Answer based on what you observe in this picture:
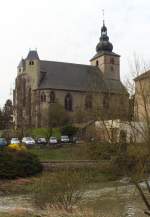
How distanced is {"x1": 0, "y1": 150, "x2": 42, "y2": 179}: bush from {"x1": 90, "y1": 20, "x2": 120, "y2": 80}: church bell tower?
72125mm

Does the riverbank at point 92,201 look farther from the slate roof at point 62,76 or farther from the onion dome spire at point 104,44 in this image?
the onion dome spire at point 104,44

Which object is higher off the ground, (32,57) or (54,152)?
(32,57)

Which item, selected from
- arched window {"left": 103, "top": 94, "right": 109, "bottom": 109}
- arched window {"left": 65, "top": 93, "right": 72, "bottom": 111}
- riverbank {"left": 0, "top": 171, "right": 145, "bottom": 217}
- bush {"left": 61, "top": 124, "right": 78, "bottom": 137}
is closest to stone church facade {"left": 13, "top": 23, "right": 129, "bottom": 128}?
arched window {"left": 65, "top": 93, "right": 72, "bottom": 111}

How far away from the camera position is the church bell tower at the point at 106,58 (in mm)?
119750

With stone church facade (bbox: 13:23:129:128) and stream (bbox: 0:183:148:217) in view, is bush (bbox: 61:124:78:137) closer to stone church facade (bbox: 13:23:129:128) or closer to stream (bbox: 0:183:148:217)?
stone church facade (bbox: 13:23:129:128)

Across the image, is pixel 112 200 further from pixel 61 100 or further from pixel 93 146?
pixel 61 100

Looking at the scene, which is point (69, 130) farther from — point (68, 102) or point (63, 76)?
point (63, 76)

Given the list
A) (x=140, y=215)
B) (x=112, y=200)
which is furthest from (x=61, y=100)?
(x=140, y=215)

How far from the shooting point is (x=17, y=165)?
46.3m

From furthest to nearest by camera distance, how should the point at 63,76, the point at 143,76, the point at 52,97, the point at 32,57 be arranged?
the point at 63,76 < the point at 32,57 < the point at 52,97 < the point at 143,76

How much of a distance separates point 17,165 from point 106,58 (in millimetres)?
77022

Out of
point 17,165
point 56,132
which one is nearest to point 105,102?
point 17,165

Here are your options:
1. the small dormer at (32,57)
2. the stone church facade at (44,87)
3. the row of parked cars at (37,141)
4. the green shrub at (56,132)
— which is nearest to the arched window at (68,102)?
the stone church facade at (44,87)

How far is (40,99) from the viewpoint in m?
105
